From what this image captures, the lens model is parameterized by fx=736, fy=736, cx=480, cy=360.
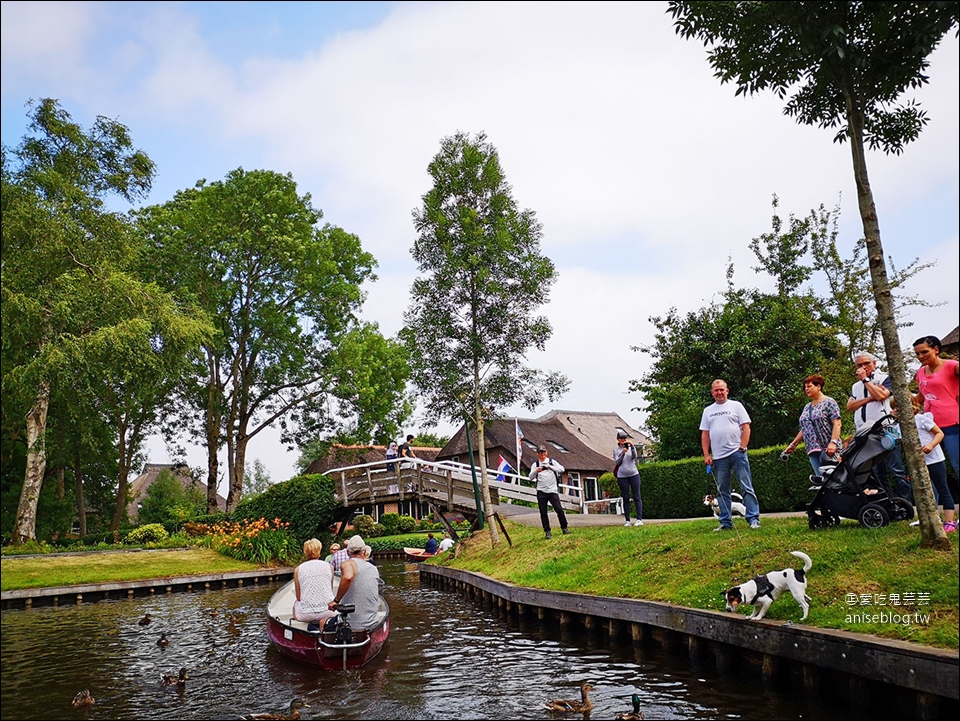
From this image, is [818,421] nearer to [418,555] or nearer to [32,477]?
[418,555]

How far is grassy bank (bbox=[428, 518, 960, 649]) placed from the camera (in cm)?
686

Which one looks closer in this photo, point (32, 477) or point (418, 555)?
point (32, 477)

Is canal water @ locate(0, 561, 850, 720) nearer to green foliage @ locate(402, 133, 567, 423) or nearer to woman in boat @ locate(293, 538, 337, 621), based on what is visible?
woman in boat @ locate(293, 538, 337, 621)

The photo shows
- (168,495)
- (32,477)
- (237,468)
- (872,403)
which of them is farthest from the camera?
(168,495)

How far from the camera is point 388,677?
983 cm

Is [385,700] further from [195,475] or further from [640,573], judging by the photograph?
[195,475]

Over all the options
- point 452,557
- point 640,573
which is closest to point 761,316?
point 452,557

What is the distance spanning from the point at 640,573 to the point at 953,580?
5.08 meters

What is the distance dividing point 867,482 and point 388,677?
6.65m

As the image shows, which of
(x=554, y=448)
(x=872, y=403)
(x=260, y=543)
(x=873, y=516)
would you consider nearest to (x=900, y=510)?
(x=873, y=516)

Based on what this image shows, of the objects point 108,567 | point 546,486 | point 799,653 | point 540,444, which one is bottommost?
point 799,653

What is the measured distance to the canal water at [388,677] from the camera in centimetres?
788

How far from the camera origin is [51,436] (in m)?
38.5

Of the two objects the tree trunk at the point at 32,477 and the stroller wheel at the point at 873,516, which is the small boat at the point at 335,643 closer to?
the stroller wheel at the point at 873,516
